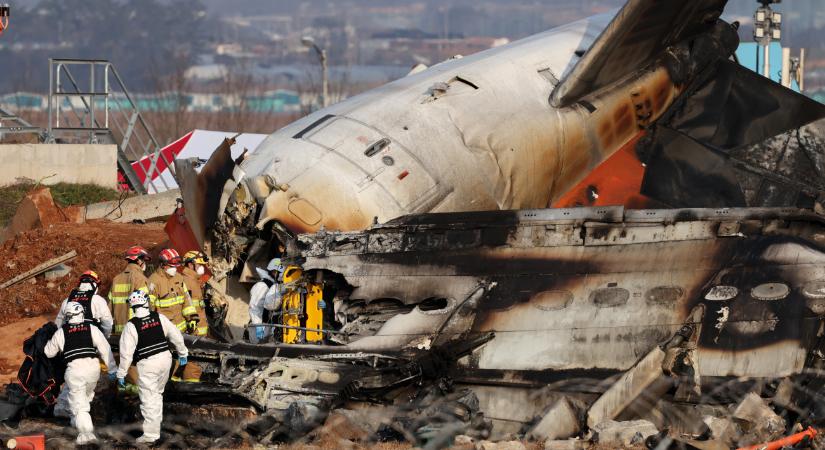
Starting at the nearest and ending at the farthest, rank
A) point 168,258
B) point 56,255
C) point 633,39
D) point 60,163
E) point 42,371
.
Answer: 1. point 42,371
2. point 168,258
3. point 633,39
4. point 56,255
5. point 60,163

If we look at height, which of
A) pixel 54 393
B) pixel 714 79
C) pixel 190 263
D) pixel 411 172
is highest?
pixel 714 79

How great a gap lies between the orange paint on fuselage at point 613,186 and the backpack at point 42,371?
7.91 metres

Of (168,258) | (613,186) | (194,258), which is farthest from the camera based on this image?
(613,186)

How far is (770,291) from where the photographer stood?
14117 mm

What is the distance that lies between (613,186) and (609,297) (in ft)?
17.0

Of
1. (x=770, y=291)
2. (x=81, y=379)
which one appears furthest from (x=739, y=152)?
(x=81, y=379)

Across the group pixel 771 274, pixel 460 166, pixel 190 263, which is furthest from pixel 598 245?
pixel 190 263

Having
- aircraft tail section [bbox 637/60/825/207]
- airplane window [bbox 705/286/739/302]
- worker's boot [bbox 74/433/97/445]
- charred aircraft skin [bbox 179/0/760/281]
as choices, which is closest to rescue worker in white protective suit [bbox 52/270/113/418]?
worker's boot [bbox 74/433/97/445]

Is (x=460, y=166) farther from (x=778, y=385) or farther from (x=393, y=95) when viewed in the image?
(x=778, y=385)

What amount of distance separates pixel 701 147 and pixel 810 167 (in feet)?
5.43

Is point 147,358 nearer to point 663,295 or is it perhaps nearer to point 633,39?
point 663,295

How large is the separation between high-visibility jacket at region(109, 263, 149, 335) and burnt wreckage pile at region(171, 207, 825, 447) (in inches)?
84.1

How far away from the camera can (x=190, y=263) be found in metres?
17.4

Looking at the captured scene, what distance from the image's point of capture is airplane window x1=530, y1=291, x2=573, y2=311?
14.6 meters
